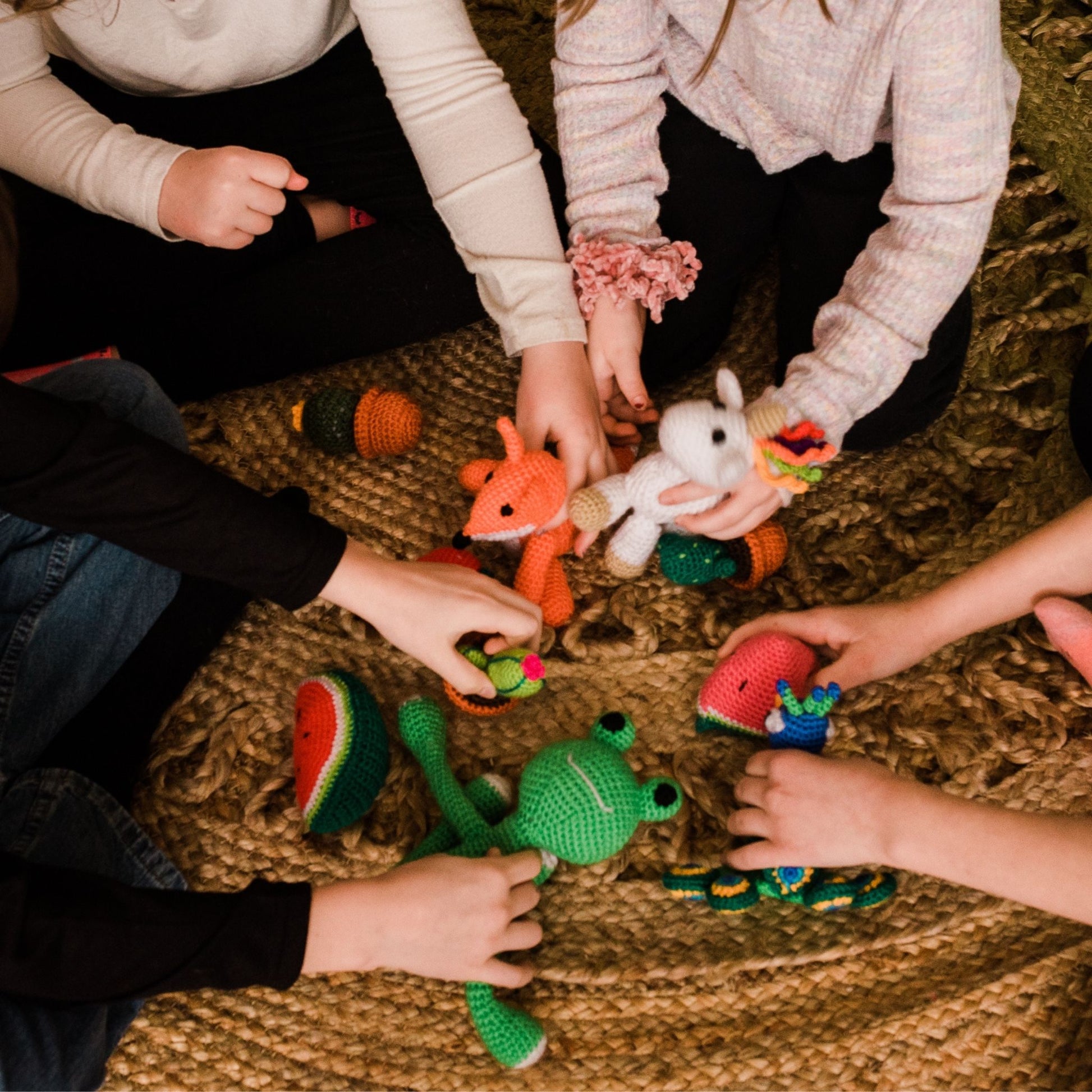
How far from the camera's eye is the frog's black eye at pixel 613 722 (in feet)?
2.41

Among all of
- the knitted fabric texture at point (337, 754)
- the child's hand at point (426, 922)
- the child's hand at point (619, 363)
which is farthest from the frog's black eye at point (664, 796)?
the child's hand at point (619, 363)

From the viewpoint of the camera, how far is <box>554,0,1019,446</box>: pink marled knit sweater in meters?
0.71

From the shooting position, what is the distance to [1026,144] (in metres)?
1.01

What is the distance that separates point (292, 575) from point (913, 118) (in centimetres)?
57

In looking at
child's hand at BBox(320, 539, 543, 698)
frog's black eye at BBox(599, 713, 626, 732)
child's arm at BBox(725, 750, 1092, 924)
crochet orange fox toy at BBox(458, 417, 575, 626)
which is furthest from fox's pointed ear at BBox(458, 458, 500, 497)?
child's arm at BBox(725, 750, 1092, 924)

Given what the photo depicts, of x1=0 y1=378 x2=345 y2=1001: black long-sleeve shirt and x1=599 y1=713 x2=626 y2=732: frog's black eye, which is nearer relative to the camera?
x1=0 y1=378 x2=345 y2=1001: black long-sleeve shirt

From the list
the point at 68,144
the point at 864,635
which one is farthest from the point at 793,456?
the point at 68,144

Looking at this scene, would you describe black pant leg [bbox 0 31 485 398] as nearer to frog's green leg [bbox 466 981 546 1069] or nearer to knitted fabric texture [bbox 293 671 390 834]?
knitted fabric texture [bbox 293 671 390 834]

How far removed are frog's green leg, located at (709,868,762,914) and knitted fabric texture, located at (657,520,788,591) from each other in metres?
0.25

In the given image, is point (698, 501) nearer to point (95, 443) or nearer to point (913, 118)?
point (913, 118)

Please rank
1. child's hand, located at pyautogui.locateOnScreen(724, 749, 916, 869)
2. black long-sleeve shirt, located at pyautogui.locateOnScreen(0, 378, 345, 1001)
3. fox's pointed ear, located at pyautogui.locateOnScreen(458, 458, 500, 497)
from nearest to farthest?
black long-sleeve shirt, located at pyautogui.locateOnScreen(0, 378, 345, 1001) < child's hand, located at pyautogui.locateOnScreen(724, 749, 916, 869) < fox's pointed ear, located at pyautogui.locateOnScreen(458, 458, 500, 497)

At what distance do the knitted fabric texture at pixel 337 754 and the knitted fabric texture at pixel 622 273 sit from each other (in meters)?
0.40

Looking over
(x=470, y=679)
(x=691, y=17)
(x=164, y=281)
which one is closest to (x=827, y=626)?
(x=470, y=679)

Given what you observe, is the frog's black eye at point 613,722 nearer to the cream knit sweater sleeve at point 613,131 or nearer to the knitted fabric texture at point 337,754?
the knitted fabric texture at point 337,754
